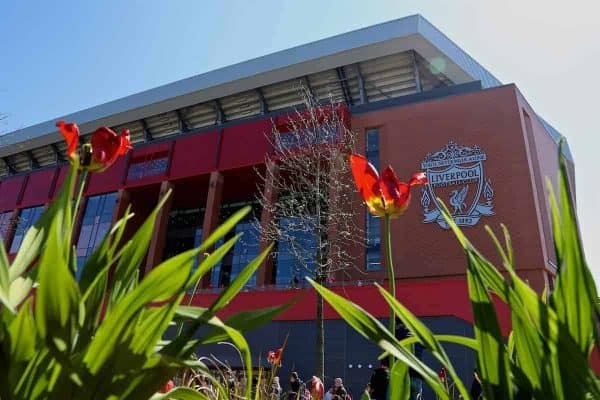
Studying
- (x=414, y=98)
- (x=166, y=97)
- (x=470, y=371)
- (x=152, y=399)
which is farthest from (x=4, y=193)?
(x=152, y=399)

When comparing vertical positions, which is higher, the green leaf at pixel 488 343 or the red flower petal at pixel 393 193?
the red flower petal at pixel 393 193

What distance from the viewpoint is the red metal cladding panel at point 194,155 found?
24547mm

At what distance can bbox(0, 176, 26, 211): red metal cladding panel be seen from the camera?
1246 inches

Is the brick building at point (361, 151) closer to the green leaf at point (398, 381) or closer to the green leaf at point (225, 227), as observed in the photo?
the green leaf at point (398, 381)

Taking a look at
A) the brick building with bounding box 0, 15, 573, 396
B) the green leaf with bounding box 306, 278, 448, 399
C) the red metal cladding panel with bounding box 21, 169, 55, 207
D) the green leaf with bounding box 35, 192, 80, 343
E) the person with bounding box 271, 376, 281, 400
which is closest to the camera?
the green leaf with bounding box 35, 192, 80, 343

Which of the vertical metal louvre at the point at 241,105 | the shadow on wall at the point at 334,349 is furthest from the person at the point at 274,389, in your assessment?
the vertical metal louvre at the point at 241,105

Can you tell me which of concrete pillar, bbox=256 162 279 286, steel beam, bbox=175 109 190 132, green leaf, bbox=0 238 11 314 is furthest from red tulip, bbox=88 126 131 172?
steel beam, bbox=175 109 190 132

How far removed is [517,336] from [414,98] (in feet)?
73.3

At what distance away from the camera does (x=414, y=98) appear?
71.9 ft

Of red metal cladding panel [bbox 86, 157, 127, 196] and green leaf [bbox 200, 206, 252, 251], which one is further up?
red metal cladding panel [bbox 86, 157, 127, 196]

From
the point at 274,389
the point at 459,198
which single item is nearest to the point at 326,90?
the point at 459,198

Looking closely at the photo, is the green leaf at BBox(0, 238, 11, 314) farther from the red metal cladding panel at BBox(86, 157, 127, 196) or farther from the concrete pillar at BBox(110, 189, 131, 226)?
the red metal cladding panel at BBox(86, 157, 127, 196)

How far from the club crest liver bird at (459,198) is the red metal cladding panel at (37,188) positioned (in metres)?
25.3

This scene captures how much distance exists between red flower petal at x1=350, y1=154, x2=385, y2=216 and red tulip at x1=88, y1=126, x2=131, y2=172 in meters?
0.66
